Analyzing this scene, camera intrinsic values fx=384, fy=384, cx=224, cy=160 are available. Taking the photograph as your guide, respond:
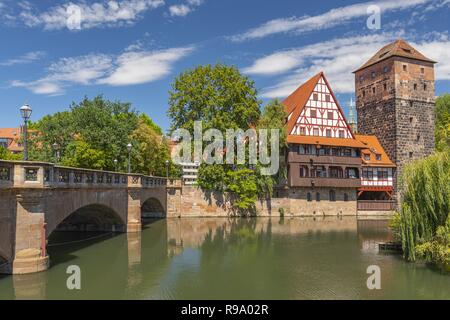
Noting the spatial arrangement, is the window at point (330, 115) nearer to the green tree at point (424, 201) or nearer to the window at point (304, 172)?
the window at point (304, 172)

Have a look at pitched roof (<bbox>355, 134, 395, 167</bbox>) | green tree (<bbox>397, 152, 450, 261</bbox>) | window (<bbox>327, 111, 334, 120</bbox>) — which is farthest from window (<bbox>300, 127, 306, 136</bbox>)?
green tree (<bbox>397, 152, 450, 261</bbox>)

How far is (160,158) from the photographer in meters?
52.1

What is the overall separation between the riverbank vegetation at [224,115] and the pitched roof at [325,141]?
2.14m

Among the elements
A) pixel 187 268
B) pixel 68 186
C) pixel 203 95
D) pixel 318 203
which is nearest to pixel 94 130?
pixel 203 95

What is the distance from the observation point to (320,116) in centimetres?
4862

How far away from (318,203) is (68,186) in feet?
119

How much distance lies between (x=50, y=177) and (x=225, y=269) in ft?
31.0

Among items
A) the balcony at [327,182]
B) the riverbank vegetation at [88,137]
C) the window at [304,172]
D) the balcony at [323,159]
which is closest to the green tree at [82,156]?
the riverbank vegetation at [88,137]

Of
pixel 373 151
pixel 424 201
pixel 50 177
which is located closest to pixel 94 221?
pixel 50 177

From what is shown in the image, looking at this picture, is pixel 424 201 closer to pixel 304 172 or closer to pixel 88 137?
pixel 304 172

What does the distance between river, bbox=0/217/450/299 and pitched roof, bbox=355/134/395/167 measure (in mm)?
20962

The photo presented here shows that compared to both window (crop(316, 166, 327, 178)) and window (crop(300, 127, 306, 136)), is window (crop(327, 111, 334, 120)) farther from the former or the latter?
window (crop(316, 166, 327, 178))

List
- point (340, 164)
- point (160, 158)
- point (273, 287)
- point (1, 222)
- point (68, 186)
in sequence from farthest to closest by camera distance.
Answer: point (160, 158), point (340, 164), point (68, 186), point (273, 287), point (1, 222)
